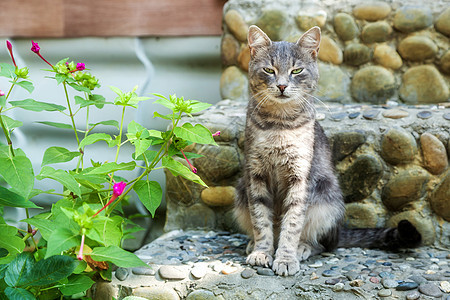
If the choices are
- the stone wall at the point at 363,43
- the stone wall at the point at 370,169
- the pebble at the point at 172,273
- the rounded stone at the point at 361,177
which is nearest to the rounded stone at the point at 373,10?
the stone wall at the point at 363,43

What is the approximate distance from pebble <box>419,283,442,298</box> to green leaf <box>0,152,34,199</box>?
5.06 ft

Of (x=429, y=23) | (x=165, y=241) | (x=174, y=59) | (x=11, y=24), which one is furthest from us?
(x=11, y=24)

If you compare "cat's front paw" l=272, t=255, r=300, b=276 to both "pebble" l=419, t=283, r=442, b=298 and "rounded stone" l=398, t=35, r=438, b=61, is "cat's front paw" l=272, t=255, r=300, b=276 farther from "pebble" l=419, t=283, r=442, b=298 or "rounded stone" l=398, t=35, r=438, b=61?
"rounded stone" l=398, t=35, r=438, b=61

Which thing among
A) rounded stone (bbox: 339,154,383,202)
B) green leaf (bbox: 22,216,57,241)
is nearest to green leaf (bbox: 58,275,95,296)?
green leaf (bbox: 22,216,57,241)

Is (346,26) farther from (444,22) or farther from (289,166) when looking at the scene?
(289,166)

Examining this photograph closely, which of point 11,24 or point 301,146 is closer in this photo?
point 301,146

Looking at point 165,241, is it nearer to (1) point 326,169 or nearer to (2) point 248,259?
(2) point 248,259

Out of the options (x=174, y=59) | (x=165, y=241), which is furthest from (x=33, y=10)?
(x=165, y=241)

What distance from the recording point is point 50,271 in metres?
1.64

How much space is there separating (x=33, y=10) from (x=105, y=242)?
246 centimetres

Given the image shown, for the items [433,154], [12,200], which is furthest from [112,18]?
[433,154]

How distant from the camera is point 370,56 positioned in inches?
114

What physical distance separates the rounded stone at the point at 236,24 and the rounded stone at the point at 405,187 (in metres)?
1.28

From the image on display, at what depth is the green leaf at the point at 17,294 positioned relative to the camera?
62.1 inches
